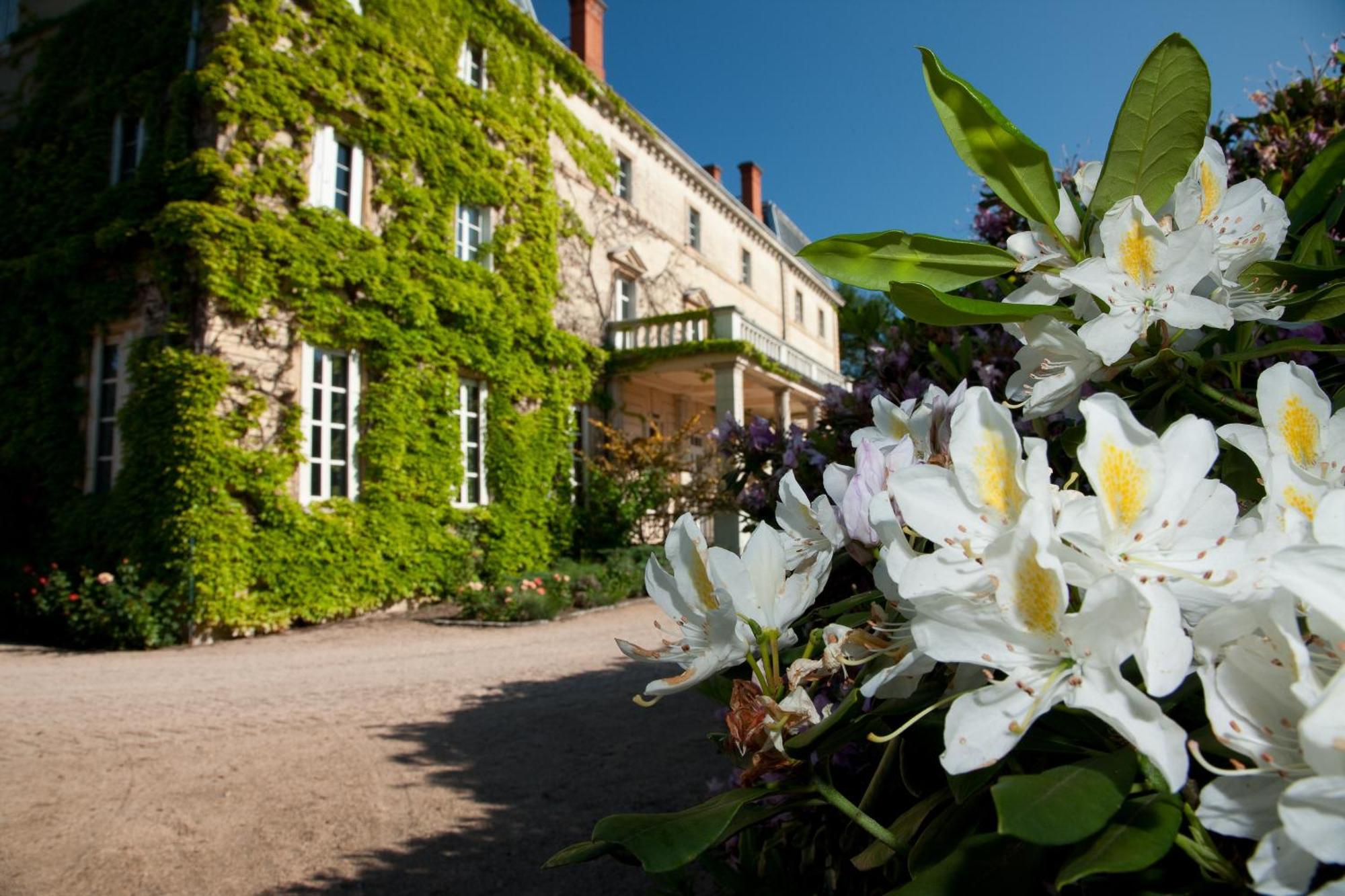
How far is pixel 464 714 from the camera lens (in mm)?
5094

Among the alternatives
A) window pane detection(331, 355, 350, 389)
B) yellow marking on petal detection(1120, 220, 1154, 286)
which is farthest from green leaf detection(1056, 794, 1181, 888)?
window pane detection(331, 355, 350, 389)

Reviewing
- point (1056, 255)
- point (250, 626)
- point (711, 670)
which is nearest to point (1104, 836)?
point (711, 670)

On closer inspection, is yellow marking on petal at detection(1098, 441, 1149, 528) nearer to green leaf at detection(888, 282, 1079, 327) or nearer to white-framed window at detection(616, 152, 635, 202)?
green leaf at detection(888, 282, 1079, 327)

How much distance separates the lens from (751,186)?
887 inches

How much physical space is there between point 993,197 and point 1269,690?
6.76 feet

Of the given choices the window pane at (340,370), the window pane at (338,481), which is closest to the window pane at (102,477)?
the window pane at (338,481)

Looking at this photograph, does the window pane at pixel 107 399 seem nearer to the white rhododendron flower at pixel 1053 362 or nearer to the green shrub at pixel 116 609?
the green shrub at pixel 116 609

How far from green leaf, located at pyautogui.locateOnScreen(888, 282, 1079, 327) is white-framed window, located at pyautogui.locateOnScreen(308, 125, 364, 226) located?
9.99 meters

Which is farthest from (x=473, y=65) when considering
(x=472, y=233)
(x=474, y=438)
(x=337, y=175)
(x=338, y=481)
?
(x=338, y=481)

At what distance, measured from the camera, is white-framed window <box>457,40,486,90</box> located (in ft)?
38.6

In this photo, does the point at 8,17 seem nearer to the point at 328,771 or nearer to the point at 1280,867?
the point at 328,771

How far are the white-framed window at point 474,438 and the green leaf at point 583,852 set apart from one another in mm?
10523

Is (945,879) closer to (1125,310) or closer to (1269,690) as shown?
(1269,690)

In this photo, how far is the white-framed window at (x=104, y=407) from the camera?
28.9ft
